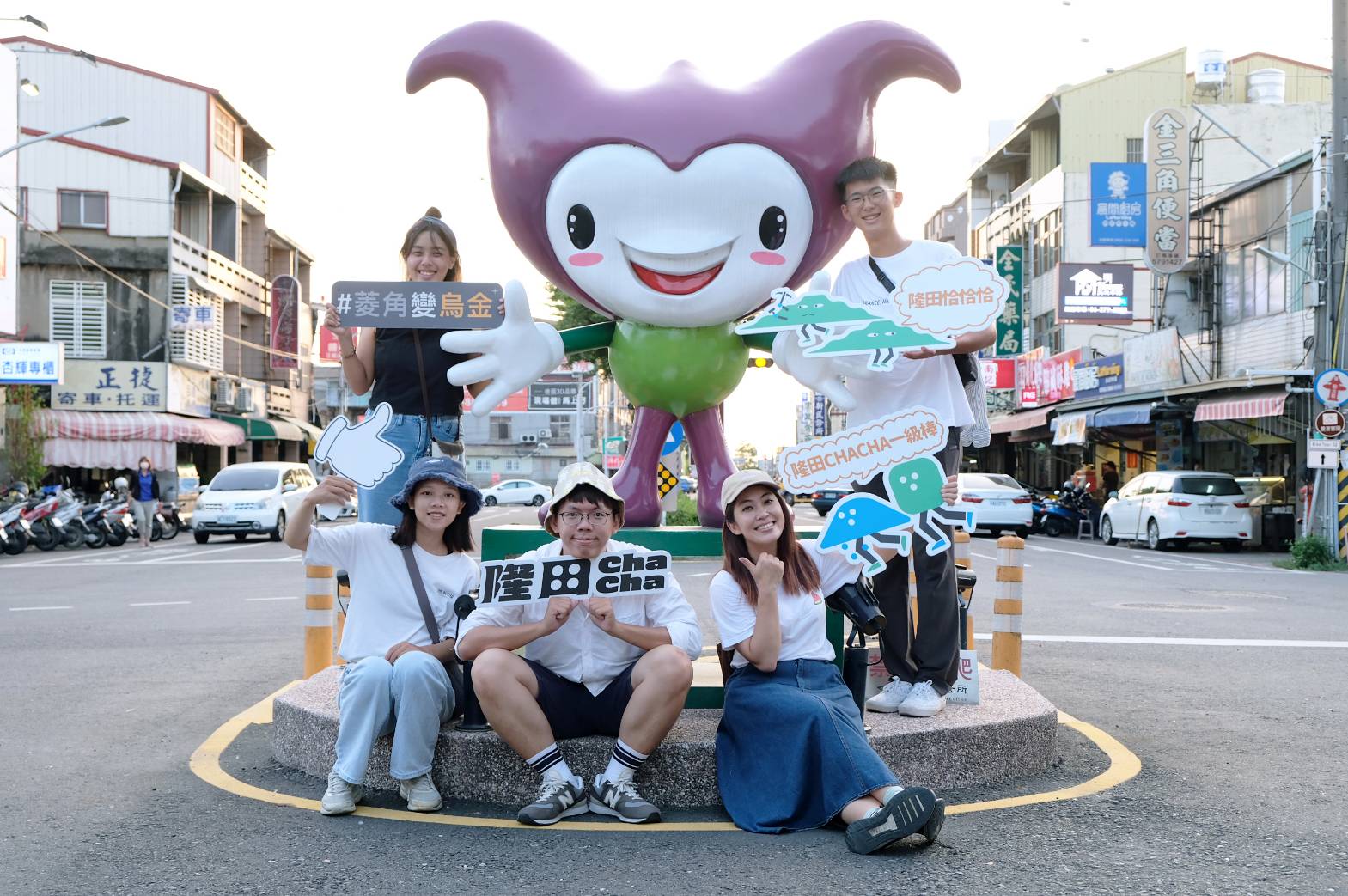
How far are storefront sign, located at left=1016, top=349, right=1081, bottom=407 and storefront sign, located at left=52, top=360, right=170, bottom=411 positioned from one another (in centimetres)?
1990

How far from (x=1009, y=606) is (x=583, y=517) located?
2.72 metres

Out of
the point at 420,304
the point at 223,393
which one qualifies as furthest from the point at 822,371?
the point at 223,393

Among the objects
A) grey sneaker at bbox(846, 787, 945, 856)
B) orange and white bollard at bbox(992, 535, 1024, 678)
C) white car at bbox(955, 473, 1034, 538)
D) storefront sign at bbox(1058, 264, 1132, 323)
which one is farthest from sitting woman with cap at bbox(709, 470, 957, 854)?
storefront sign at bbox(1058, 264, 1132, 323)

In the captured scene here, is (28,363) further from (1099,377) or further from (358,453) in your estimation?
(1099,377)

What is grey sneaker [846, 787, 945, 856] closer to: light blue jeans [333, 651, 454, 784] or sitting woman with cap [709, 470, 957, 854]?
sitting woman with cap [709, 470, 957, 854]

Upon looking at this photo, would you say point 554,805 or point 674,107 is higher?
point 674,107

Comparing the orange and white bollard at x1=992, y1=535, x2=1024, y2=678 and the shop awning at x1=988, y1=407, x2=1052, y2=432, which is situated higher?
the shop awning at x1=988, y1=407, x2=1052, y2=432

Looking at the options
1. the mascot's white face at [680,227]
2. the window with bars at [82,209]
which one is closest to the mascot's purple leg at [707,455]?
the mascot's white face at [680,227]

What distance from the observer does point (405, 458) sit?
16.1 feet

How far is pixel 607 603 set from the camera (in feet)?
13.2

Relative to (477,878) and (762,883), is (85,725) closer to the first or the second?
(477,878)

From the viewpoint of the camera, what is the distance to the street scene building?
2720 cm

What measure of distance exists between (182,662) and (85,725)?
1852 mm

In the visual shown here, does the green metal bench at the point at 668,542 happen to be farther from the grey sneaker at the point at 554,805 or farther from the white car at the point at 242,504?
the white car at the point at 242,504
